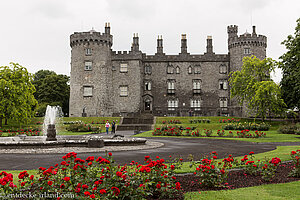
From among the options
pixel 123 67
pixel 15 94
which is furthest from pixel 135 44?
pixel 15 94

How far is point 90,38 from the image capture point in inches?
2045

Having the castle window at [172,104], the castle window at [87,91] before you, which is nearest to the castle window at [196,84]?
the castle window at [172,104]

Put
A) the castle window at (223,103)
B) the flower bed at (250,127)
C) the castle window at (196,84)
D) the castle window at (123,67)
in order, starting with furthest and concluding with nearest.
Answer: the castle window at (196,84)
the castle window at (223,103)
the castle window at (123,67)
the flower bed at (250,127)

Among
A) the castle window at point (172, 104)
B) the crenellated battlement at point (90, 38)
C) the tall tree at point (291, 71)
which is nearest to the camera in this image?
the tall tree at point (291, 71)

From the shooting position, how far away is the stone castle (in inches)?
2064

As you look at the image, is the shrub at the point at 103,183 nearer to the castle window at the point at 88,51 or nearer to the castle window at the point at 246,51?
the castle window at the point at 88,51

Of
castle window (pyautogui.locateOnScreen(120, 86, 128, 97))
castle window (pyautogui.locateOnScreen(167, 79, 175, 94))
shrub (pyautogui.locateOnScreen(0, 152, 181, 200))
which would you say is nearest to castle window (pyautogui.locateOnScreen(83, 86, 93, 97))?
castle window (pyautogui.locateOnScreen(120, 86, 128, 97))

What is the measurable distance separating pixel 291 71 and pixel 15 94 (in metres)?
39.9

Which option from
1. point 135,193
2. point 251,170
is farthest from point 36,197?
point 251,170

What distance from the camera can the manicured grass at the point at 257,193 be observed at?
7035mm

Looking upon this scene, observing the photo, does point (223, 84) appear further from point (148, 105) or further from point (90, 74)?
point (90, 74)

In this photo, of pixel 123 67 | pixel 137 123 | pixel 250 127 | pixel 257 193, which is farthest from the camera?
pixel 123 67

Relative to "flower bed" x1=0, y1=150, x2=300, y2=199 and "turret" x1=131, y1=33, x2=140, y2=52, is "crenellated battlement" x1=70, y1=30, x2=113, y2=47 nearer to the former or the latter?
"turret" x1=131, y1=33, x2=140, y2=52

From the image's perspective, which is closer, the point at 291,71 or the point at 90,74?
the point at 291,71
